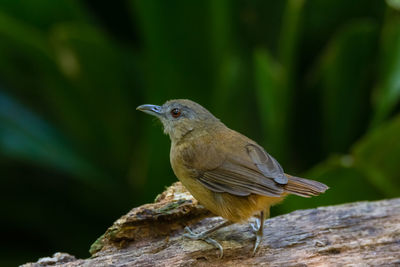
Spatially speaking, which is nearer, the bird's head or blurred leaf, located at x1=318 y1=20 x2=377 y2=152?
the bird's head

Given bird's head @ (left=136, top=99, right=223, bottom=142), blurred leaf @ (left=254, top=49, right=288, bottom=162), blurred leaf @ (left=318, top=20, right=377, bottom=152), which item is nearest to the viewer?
bird's head @ (left=136, top=99, right=223, bottom=142)

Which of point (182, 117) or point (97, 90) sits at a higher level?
point (97, 90)

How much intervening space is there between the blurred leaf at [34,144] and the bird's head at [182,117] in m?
2.13

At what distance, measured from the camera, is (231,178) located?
336cm

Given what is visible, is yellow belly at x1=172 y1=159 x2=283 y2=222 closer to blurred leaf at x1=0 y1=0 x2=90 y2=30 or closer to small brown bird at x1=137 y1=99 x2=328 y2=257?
small brown bird at x1=137 y1=99 x2=328 y2=257

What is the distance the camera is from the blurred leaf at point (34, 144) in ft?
18.4

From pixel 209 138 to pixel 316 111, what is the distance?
2.60m

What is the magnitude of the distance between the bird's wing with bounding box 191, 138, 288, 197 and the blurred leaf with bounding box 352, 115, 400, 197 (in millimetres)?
1101

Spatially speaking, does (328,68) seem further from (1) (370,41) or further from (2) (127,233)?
(2) (127,233)

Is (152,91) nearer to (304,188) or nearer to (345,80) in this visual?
(345,80)

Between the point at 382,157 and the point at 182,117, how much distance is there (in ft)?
5.46

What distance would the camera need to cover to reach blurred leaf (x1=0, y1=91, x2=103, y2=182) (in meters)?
5.62

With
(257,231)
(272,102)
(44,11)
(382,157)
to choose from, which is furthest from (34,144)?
(382,157)

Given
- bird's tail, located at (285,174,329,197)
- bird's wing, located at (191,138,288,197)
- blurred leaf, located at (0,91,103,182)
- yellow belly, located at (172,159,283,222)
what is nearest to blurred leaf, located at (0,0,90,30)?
blurred leaf, located at (0,91,103,182)
